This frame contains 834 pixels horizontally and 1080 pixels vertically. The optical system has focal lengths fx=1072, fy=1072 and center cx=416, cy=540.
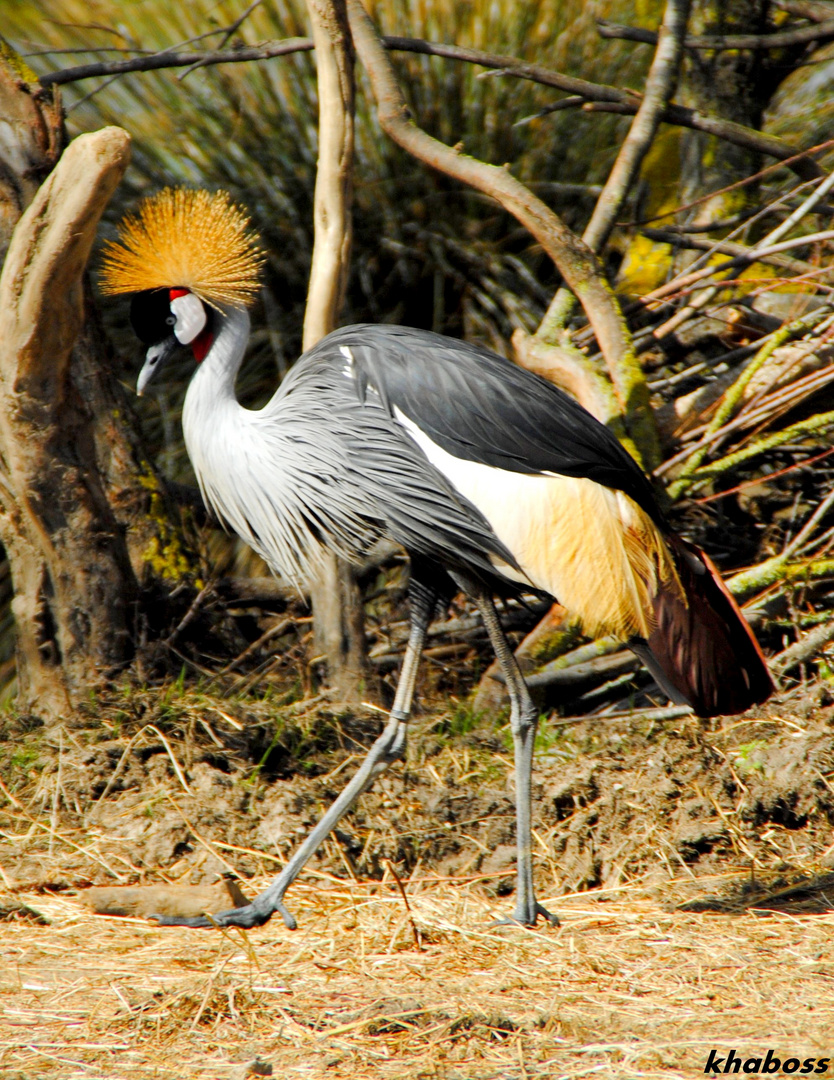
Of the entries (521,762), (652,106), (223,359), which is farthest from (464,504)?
(652,106)

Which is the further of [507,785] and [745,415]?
[745,415]

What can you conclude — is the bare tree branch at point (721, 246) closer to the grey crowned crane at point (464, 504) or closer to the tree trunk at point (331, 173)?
the tree trunk at point (331, 173)

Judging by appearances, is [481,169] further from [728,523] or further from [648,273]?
[728,523]

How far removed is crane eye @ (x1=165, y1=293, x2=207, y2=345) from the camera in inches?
103

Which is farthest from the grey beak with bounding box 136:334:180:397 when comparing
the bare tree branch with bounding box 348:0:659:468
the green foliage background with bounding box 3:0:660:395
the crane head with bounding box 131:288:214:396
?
the green foliage background with bounding box 3:0:660:395

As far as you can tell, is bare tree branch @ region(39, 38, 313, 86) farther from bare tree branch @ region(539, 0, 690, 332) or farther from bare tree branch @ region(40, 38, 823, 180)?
bare tree branch @ region(539, 0, 690, 332)

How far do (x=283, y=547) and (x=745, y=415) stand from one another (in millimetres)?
1492

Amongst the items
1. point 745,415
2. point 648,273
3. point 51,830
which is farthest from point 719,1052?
point 648,273

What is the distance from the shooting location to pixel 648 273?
156 inches

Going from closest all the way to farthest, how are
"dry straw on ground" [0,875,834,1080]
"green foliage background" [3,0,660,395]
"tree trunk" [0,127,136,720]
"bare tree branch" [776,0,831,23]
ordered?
1. "dry straw on ground" [0,875,834,1080]
2. "tree trunk" [0,127,136,720]
3. "bare tree branch" [776,0,831,23]
4. "green foliage background" [3,0,660,395]

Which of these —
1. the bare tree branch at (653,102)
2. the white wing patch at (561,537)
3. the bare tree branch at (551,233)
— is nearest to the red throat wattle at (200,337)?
the white wing patch at (561,537)

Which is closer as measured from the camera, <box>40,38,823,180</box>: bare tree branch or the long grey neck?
the long grey neck

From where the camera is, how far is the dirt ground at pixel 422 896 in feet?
5.45

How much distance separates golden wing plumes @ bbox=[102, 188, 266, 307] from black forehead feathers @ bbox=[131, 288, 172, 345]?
0.04 m
